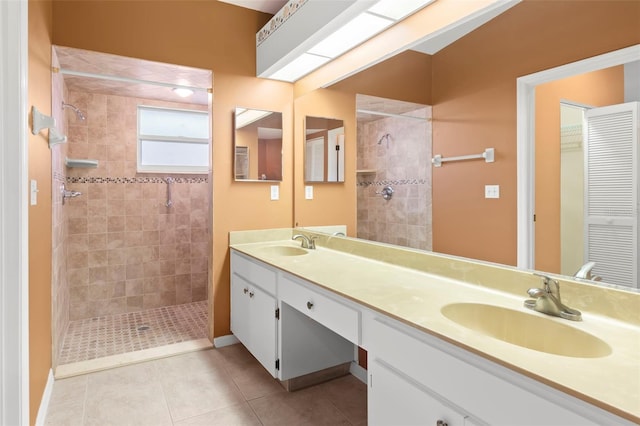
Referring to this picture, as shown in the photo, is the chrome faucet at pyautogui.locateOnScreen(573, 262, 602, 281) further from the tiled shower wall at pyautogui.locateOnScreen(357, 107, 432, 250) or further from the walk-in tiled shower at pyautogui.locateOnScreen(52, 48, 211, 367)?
the walk-in tiled shower at pyautogui.locateOnScreen(52, 48, 211, 367)

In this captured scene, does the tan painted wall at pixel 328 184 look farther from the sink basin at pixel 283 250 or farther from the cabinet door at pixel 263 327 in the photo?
the cabinet door at pixel 263 327

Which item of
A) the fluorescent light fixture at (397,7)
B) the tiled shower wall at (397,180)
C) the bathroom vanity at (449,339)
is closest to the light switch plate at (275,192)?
the bathroom vanity at (449,339)

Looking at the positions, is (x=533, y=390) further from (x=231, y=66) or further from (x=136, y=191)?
(x=136, y=191)

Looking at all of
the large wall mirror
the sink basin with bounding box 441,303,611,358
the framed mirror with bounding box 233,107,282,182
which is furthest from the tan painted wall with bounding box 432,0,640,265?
the framed mirror with bounding box 233,107,282,182

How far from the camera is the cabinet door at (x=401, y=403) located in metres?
1.04

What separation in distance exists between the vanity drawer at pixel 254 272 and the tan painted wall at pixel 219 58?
165mm

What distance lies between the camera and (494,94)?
1446 mm

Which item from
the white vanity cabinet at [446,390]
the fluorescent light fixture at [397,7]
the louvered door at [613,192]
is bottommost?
the white vanity cabinet at [446,390]

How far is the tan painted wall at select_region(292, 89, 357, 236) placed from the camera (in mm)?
2297

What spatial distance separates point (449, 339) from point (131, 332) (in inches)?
120

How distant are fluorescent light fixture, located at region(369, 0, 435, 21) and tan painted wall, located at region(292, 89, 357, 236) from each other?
1.73 ft

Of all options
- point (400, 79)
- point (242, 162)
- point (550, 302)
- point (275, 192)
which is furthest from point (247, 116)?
point (550, 302)

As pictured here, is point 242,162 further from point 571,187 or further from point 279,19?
point 571,187

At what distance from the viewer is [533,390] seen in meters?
0.81
